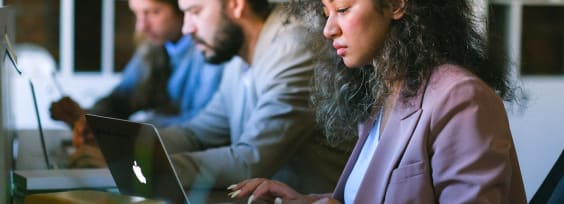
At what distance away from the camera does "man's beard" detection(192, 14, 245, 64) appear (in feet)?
9.76

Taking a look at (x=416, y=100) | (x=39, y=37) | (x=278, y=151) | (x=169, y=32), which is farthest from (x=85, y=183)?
(x=39, y=37)

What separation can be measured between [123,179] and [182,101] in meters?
1.66

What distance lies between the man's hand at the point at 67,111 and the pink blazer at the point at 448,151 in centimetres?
130

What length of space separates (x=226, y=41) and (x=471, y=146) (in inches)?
63.4

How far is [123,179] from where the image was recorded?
1.93 m

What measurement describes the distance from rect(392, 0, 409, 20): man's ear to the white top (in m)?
0.22

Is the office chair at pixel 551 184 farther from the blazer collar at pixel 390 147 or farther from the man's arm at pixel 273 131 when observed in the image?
the man's arm at pixel 273 131

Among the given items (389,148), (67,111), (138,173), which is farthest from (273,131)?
(389,148)

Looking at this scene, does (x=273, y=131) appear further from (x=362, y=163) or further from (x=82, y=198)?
(x=82, y=198)

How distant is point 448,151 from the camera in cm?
155

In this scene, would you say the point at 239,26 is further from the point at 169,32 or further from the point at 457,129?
the point at 457,129

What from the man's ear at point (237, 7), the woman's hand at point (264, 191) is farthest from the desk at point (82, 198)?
the man's ear at point (237, 7)

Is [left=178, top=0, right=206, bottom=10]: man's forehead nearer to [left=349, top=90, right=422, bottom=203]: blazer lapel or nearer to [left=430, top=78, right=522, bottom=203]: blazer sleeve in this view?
[left=349, top=90, right=422, bottom=203]: blazer lapel

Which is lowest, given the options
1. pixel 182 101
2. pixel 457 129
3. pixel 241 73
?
pixel 182 101
